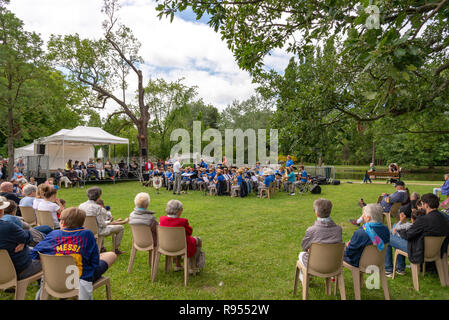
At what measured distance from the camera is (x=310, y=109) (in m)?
6.00

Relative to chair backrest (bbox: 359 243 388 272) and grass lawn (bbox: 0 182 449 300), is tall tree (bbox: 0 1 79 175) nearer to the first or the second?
grass lawn (bbox: 0 182 449 300)

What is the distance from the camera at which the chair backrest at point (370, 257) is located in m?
2.88

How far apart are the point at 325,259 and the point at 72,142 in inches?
785

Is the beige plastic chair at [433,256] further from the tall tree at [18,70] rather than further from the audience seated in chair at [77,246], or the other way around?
the tall tree at [18,70]

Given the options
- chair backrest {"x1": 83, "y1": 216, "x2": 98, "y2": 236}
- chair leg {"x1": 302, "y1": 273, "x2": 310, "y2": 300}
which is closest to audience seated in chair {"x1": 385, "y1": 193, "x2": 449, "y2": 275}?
chair leg {"x1": 302, "y1": 273, "x2": 310, "y2": 300}

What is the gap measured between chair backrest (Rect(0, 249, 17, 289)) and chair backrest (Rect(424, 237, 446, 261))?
4.66m

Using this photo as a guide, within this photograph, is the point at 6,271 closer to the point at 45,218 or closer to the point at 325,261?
the point at 45,218

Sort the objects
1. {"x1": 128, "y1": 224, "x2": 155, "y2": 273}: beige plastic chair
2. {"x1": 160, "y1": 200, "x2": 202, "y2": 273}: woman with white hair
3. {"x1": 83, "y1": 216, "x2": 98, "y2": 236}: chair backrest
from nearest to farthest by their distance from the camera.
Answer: {"x1": 160, "y1": 200, "x2": 202, "y2": 273}: woman with white hair
{"x1": 128, "y1": 224, "x2": 155, "y2": 273}: beige plastic chair
{"x1": 83, "y1": 216, "x2": 98, "y2": 236}: chair backrest

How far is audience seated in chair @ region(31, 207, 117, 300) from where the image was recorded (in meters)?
2.47

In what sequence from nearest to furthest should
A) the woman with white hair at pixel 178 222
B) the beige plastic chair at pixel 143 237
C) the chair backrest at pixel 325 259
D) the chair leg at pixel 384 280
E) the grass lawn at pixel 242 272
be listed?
the chair backrest at pixel 325 259
the chair leg at pixel 384 280
the grass lawn at pixel 242 272
the woman with white hair at pixel 178 222
the beige plastic chair at pixel 143 237

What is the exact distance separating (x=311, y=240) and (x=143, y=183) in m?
14.2

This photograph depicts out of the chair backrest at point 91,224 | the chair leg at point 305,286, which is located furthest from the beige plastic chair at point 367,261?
the chair backrest at point 91,224

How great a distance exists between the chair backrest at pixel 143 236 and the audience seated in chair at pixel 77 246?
41.2 inches

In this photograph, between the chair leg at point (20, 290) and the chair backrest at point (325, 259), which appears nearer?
the chair leg at point (20, 290)
